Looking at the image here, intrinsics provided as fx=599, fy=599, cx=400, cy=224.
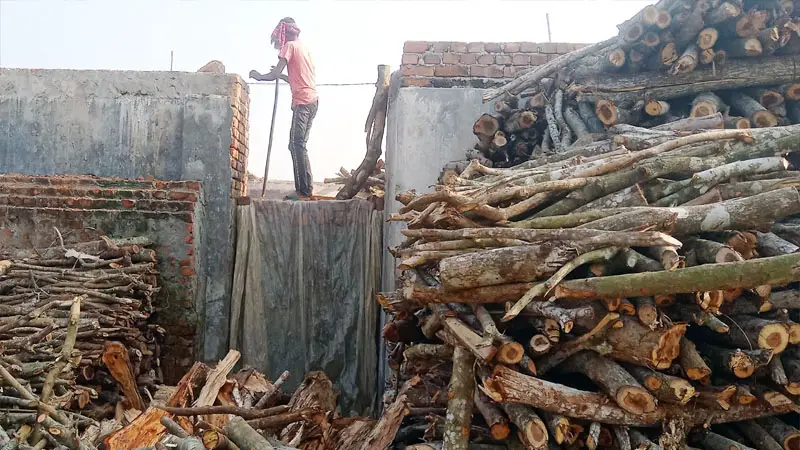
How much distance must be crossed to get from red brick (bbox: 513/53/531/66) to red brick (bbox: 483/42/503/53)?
183 mm

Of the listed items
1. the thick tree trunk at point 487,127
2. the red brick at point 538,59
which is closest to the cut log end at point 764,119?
the thick tree trunk at point 487,127

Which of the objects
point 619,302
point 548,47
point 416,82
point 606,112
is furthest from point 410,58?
point 619,302

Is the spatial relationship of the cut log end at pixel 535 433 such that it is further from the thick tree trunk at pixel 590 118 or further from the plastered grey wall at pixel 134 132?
the plastered grey wall at pixel 134 132

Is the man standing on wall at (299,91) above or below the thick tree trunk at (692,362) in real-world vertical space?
above

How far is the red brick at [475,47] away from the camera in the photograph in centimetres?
614

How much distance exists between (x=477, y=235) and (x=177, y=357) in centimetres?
390

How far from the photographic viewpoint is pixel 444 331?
3420mm

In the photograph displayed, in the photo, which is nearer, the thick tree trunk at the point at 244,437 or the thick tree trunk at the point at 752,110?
the thick tree trunk at the point at 244,437

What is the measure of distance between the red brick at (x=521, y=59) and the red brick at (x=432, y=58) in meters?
0.77

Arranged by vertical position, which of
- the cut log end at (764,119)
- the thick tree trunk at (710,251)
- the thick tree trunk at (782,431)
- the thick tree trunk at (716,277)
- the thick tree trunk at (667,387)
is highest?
the cut log end at (764,119)

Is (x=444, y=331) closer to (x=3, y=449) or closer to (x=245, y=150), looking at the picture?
(x=3, y=449)

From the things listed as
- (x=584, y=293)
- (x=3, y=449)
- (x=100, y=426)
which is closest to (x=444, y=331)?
(x=584, y=293)

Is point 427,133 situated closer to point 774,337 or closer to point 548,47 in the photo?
point 548,47

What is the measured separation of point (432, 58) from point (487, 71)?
58 cm
